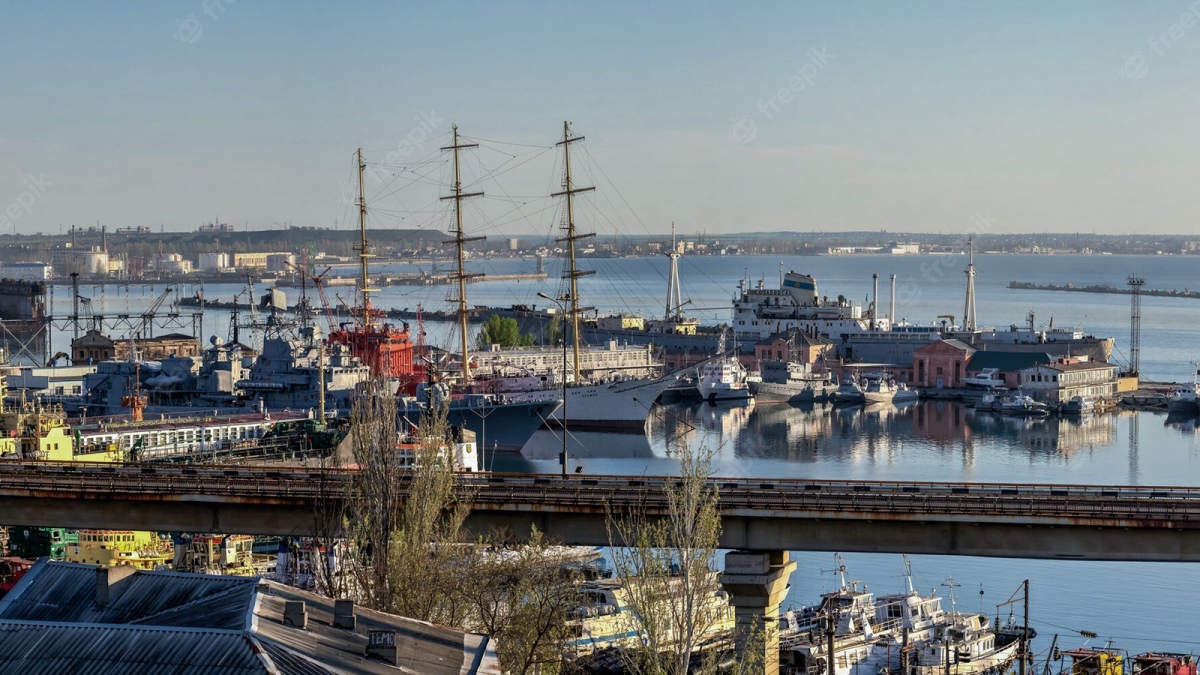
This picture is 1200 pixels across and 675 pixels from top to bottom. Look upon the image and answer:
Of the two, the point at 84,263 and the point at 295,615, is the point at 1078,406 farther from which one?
the point at 84,263

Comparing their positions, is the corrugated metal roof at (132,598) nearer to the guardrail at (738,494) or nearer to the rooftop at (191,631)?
the rooftop at (191,631)

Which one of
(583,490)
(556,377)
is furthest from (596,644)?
(556,377)

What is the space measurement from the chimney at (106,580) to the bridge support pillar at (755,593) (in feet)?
21.6

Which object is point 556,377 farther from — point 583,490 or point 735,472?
point 583,490

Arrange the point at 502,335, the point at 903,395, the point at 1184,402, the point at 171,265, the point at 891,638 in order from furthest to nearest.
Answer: the point at 171,265 < the point at 502,335 < the point at 903,395 < the point at 1184,402 < the point at 891,638

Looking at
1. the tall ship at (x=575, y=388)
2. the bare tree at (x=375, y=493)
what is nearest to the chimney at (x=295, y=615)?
the bare tree at (x=375, y=493)

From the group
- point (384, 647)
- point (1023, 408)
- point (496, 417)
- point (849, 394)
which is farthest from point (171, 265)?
point (384, 647)

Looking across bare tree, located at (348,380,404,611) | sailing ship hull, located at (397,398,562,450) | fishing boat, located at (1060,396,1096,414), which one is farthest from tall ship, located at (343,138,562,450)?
bare tree, located at (348,380,404,611)

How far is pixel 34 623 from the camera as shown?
10.4m

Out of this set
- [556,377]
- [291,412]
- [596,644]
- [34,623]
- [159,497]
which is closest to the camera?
[34,623]

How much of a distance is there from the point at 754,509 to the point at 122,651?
794 cm

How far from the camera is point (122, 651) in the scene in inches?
391

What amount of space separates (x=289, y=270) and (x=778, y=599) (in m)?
177

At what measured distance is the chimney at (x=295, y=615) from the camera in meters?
10.7
